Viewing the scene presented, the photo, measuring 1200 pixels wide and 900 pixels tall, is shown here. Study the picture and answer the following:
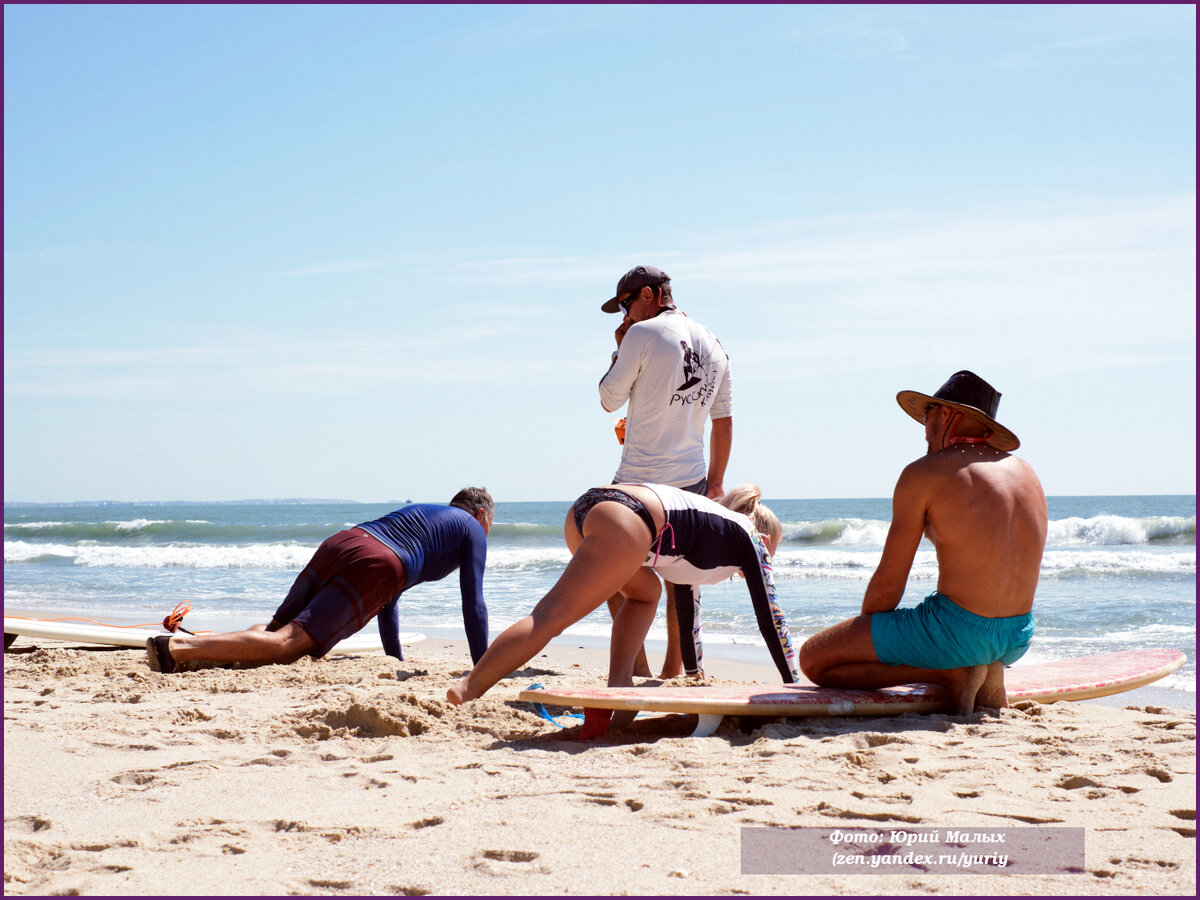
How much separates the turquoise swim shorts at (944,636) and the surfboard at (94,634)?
11.5 feet

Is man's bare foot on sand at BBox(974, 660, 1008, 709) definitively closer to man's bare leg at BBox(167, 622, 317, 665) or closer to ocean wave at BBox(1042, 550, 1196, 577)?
man's bare leg at BBox(167, 622, 317, 665)

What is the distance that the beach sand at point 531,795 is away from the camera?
199cm

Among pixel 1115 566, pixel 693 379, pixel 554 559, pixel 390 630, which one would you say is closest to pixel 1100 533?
pixel 1115 566

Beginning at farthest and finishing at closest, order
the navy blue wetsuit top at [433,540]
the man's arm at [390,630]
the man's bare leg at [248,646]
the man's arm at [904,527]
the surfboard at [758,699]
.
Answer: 1. the man's arm at [390,630]
2. the navy blue wetsuit top at [433,540]
3. the man's bare leg at [248,646]
4. the man's arm at [904,527]
5. the surfboard at [758,699]

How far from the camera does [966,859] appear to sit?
2.05 m

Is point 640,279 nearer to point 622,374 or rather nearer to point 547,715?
point 622,374

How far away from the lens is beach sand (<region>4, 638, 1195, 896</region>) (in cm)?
199

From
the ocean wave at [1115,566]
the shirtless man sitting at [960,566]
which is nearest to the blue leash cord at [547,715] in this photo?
the shirtless man sitting at [960,566]

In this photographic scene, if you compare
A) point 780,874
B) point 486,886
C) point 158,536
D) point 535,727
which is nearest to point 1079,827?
point 780,874

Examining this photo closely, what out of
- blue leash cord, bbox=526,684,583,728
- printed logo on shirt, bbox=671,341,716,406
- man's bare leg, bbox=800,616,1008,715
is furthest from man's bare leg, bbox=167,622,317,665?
man's bare leg, bbox=800,616,1008,715

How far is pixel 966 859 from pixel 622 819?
0.77 meters

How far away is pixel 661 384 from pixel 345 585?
1872 millimetres

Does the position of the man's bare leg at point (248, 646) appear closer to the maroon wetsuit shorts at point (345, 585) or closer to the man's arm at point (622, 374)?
the maroon wetsuit shorts at point (345, 585)

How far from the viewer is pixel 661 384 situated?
4.23m
